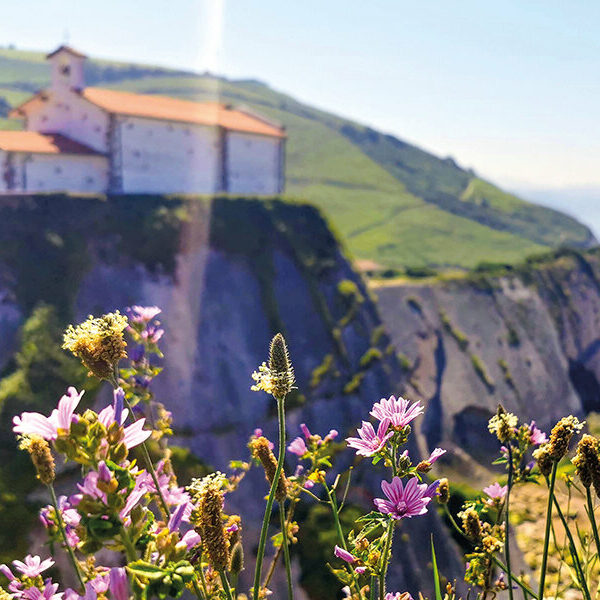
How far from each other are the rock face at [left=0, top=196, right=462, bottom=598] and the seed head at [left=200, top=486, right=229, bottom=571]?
88.8 feet

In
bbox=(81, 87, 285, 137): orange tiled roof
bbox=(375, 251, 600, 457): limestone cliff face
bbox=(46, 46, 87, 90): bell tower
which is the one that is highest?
bbox=(46, 46, 87, 90): bell tower

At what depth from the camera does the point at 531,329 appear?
223ft

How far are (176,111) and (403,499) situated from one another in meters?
50.4

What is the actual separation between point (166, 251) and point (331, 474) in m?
17.7

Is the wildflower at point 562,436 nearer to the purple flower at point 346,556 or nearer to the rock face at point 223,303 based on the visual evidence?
the purple flower at point 346,556

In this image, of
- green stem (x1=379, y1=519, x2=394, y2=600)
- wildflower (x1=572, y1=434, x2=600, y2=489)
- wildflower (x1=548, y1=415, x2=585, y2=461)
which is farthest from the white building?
wildflower (x1=572, y1=434, x2=600, y2=489)

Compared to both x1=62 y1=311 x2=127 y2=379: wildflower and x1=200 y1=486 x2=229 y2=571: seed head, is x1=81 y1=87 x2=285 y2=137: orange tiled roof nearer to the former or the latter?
x1=62 y1=311 x2=127 y2=379: wildflower

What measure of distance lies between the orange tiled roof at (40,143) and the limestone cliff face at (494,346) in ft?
94.7

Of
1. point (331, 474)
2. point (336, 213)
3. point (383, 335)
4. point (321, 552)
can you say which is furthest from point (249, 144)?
point (336, 213)

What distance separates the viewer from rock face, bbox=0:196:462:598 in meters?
32.3

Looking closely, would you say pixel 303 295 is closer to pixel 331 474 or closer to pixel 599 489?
pixel 331 474

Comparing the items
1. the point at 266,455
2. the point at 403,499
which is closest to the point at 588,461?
the point at 403,499

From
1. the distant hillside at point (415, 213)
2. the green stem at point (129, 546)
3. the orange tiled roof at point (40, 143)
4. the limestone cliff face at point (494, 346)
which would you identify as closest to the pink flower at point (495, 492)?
the green stem at point (129, 546)

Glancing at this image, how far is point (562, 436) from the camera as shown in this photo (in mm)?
3312
